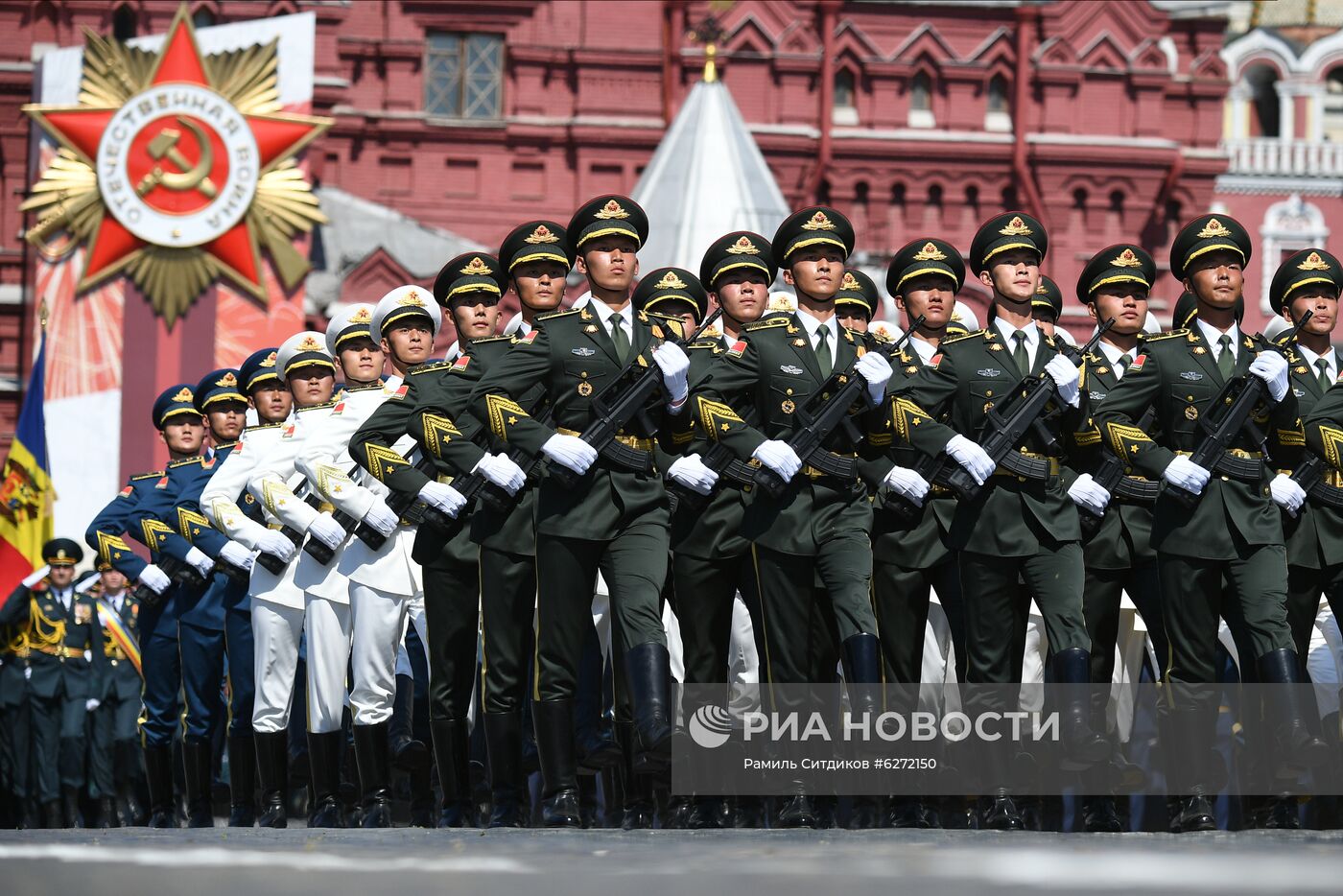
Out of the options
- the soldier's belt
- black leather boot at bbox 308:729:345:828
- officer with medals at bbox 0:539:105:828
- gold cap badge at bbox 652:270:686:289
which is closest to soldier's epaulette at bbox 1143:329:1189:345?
the soldier's belt

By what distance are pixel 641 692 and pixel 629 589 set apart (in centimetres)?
33

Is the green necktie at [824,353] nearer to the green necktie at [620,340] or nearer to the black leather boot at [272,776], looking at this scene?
the green necktie at [620,340]

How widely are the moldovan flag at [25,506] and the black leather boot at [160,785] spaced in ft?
15.4

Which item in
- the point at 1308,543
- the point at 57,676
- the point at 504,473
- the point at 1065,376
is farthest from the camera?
the point at 57,676

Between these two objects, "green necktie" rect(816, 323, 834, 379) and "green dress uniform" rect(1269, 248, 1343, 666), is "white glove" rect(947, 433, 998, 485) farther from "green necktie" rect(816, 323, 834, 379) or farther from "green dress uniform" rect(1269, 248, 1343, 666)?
"green dress uniform" rect(1269, 248, 1343, 666)

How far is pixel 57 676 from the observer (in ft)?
40.2

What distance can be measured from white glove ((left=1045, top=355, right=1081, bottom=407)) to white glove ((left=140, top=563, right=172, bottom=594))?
12.0ft

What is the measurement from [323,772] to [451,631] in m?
1.07

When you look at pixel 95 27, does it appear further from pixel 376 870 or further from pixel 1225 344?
pixel 376 870

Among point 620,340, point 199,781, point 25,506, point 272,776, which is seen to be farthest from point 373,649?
point 25,506

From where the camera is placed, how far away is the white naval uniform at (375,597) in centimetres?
761

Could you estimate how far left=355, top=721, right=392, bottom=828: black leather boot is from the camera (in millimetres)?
7578

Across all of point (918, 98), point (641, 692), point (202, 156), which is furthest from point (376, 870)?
point (918, 98)

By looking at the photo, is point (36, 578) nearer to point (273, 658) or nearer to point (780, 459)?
point (273, 658)
